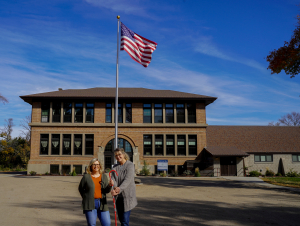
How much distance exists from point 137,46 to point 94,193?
45.4 feet

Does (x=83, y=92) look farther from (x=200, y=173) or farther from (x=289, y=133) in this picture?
(x=289, y=133)

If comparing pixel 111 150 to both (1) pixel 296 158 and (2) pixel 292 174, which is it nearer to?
(2) pixel 292 174

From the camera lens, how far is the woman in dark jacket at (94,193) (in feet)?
18.0

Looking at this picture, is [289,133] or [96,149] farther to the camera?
Answer: [289,133]

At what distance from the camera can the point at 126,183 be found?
5.39 metres

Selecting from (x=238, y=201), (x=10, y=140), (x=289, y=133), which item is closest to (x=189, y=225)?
(x=238, y=201)

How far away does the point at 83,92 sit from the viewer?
1404 inches

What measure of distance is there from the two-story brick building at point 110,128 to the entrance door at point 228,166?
290 centimetres

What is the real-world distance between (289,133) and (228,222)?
35.2 meters

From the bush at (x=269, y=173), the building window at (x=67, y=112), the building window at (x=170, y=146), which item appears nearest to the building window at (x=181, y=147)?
the building window at (x=170, y=146)

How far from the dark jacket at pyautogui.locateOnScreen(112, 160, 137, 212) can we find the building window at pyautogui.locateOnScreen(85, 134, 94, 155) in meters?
28.4

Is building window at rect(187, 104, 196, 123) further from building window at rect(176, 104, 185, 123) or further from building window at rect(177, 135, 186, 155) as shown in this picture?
building window at rect(177, 135, 186, 155)

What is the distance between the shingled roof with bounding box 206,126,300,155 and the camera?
35.8m

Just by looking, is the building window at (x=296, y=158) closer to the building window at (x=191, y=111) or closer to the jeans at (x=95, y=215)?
the building window at (x=191, y=111)
